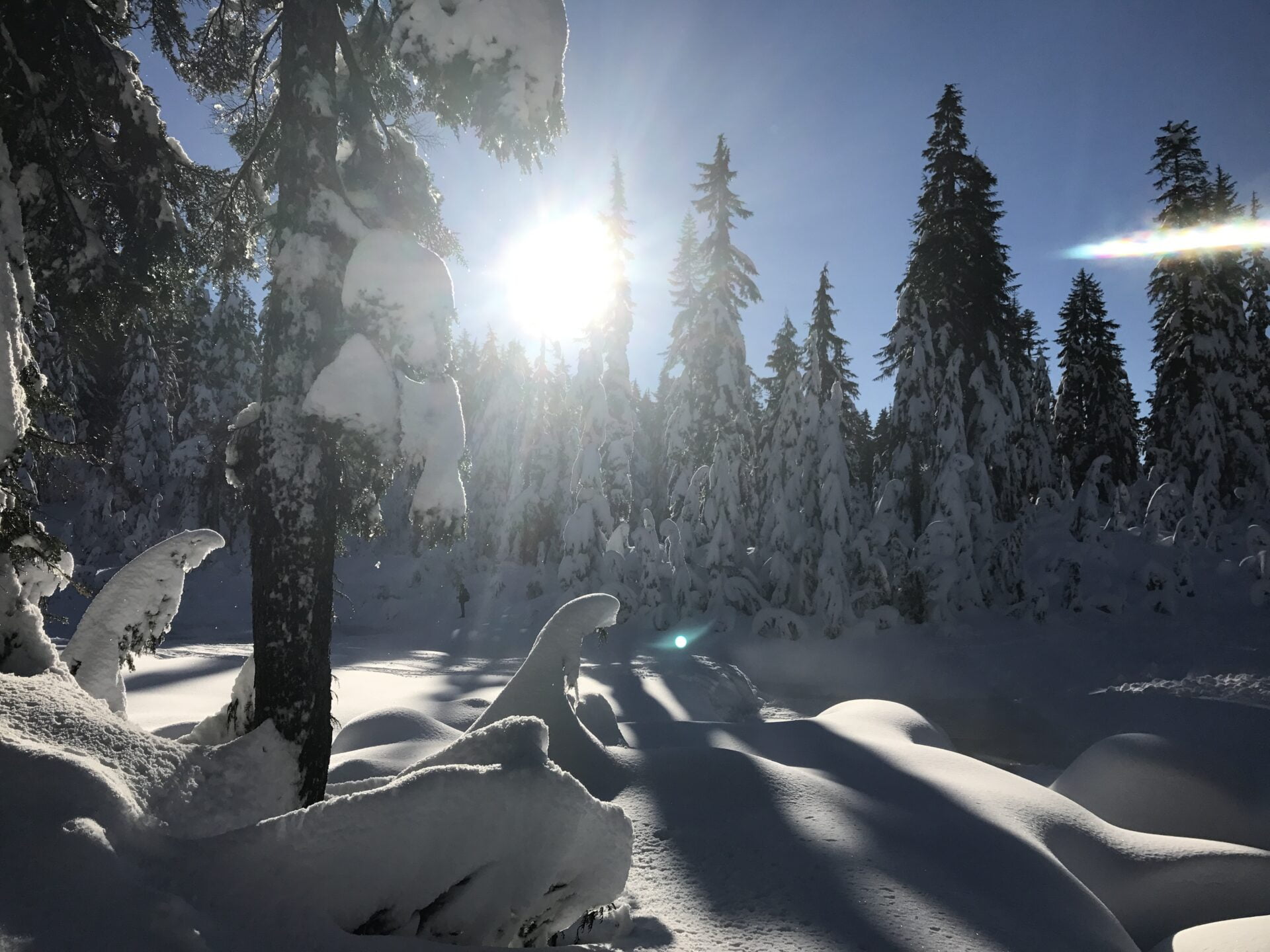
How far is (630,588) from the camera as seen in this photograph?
21344 millimetres

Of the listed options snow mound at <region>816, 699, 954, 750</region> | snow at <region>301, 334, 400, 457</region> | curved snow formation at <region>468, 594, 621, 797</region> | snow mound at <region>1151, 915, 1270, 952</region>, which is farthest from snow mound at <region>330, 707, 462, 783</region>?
snow mound at <region>1151, 915, 1270, 952</region>

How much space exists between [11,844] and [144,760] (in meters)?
0.80

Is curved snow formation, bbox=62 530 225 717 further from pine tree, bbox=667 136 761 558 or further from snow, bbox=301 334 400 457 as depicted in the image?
pine tree, bbox=667 136 761 558

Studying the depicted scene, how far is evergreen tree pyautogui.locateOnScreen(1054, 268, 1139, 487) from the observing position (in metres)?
29.9

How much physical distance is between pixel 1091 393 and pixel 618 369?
22.5 meters

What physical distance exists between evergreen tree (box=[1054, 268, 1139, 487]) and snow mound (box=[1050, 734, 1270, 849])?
85.8 feet

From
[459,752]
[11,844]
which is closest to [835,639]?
[459,752]

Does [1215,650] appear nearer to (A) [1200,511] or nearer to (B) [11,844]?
(A) [1200,511]

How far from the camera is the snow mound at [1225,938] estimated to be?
12.9ft

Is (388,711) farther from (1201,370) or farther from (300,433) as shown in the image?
(1201,370)

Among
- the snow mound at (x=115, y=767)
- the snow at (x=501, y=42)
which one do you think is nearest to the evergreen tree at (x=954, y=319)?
the snow at (x=501, y=42)

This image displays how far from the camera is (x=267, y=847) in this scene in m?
2.55

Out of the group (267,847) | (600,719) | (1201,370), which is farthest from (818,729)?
(1201,370)

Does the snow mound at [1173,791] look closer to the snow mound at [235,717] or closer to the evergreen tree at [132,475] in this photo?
the snow mound at [235,717]
